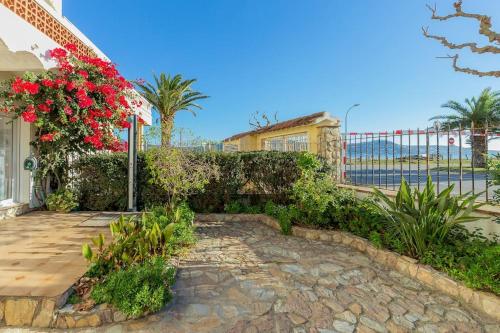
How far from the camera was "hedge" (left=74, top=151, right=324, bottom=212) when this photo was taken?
7.05m

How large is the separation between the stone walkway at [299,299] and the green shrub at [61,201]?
4.40 meters

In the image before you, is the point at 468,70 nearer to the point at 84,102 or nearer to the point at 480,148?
the point at 480,148

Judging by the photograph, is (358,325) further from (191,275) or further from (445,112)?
(445,112)

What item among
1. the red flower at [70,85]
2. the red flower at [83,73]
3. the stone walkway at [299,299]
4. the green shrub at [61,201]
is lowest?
the stone walkway at [299,299]

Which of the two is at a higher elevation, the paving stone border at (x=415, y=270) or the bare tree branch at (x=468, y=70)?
the bare tree branch at (x=468, y=70)

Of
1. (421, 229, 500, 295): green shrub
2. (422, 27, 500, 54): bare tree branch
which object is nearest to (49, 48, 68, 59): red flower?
(422, 27, 500, 54): bare tree branch

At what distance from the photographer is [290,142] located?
14.4m

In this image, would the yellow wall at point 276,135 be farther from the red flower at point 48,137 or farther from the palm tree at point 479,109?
the palm tree at point 479,109

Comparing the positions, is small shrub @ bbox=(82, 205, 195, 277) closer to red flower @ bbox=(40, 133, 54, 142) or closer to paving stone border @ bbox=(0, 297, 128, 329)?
paving stone border @ bbox=(0, 297, 128, 329)

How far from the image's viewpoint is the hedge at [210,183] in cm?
705

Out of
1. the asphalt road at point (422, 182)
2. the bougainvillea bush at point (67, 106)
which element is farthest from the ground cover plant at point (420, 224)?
the bougainvillea bush at point (67, 106)

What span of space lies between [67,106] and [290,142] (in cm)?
1055

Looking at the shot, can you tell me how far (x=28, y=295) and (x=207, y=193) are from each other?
15.3 feet

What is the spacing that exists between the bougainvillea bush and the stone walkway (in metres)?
4.29
